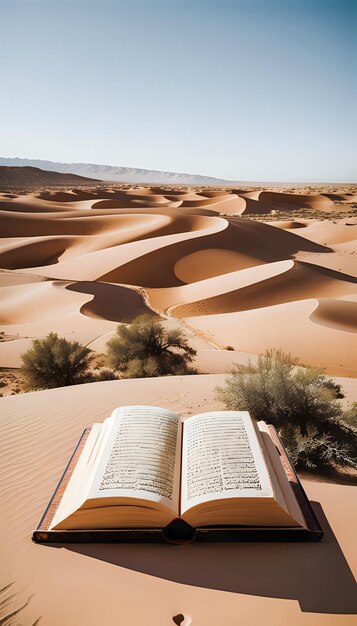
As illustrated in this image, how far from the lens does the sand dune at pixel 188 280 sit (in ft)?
43.4

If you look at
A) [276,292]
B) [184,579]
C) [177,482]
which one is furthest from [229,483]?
→ [276,292]

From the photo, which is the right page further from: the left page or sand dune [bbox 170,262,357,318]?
sand dune [bbox 170,262,357,318]

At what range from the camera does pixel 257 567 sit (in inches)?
103

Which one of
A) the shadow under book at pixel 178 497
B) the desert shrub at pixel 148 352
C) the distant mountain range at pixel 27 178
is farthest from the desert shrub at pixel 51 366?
the distant mountain range at pixel 27 178

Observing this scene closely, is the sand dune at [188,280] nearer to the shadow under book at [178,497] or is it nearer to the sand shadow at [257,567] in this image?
the shadow under book at [178,497]

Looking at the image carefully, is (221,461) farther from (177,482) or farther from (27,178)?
(27,178)

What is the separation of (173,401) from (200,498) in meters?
3.88

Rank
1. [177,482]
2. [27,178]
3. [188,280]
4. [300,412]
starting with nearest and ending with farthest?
[177,482] → [300,412] → [188,280] → [27,178]

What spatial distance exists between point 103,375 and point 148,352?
1460 mm

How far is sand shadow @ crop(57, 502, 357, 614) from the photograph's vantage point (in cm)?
243

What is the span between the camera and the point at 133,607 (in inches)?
94.0

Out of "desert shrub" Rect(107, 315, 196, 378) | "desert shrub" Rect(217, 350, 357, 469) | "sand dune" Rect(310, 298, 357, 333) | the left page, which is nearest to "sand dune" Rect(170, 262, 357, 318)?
"sand dune" Rect(310, 298, 357, 333)

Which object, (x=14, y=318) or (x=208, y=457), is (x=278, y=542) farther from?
(x=14, y=318)

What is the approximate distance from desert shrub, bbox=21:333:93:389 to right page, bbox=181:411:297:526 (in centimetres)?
715
